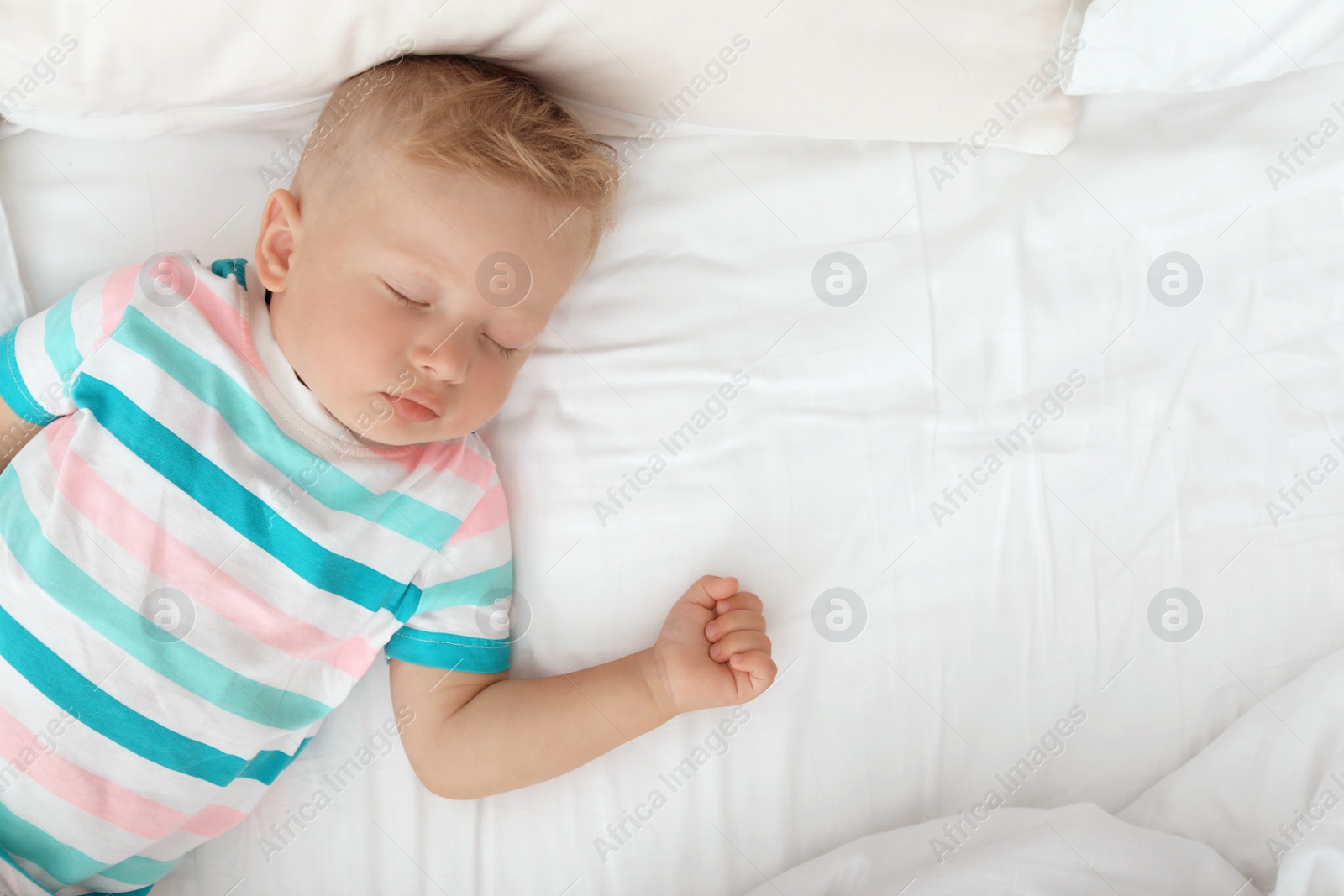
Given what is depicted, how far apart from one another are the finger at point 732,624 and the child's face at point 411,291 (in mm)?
351

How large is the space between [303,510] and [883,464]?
2.27ft

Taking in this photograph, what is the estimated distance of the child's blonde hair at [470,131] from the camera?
100 centimetres

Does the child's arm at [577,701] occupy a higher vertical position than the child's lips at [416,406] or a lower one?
lower

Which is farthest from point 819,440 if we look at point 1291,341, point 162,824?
point 162,824

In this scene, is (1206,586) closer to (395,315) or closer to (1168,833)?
(1168,833)

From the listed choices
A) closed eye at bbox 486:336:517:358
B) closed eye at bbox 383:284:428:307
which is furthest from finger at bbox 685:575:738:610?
closed eye at bbox 383:284:428:307

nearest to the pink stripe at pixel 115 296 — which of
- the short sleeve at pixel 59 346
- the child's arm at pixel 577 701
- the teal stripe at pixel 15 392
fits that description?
the short sleeve at pixel 59 346

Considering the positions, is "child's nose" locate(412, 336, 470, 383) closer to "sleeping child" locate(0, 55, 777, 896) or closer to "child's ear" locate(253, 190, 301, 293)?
"sleeping child" locate(0, 55, 777, 896)

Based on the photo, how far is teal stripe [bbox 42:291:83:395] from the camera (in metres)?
1.05

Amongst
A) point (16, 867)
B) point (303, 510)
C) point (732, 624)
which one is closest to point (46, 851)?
point (16, 867)

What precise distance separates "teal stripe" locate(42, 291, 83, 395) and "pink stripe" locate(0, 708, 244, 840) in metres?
0.36

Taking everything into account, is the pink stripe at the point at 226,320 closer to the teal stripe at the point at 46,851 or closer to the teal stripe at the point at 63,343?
the teal stripe at the point at 63,343

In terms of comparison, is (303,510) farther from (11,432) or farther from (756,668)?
(756,668)

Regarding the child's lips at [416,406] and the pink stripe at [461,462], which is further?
the pink stripe at [461,462]
